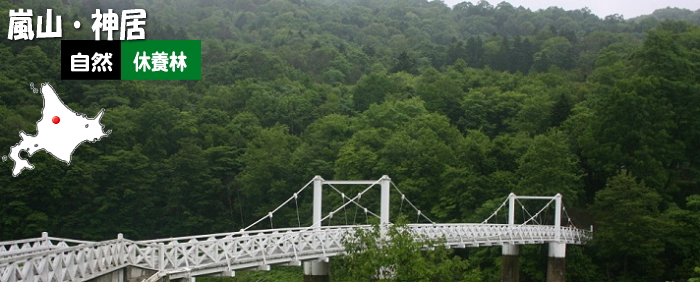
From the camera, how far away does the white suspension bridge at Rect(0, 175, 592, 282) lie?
17.1 metres

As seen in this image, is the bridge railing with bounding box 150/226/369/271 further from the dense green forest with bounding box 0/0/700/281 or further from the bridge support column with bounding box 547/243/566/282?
the bridge support column with bounding box 547/243/566/282

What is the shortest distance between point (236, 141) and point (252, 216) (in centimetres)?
630

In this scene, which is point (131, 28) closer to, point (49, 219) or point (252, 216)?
point (49, 219)

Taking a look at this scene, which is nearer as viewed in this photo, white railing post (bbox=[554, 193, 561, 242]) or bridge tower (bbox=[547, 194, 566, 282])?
bridge tower (bbox=[547, 194, 566, 282])

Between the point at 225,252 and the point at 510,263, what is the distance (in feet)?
64.9

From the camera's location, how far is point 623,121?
4606 centimetres

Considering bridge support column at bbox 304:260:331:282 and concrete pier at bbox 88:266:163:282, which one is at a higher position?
concrete pier at bbox 88:266:163:282

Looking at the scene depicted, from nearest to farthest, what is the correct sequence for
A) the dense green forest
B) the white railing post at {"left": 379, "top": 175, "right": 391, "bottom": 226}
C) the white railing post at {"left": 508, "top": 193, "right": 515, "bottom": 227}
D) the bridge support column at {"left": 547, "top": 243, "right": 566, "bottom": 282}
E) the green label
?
the green label → the white railing post at {"left": 379, "top": 175, "right": 391, "bottom": 226} → the bridge support column at {"left": 547, "top": 243, "right": 566, "bottom": 282} → the white railing post at {"left": 508, "top": 193, "right": 515, "bottom": 227} → the dense green forest

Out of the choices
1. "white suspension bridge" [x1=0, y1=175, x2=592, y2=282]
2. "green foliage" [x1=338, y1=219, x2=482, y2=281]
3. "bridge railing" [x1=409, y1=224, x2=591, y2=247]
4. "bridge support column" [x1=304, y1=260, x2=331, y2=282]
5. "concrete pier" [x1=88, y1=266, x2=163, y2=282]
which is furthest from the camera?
"bridge railing" [x1=409, y1=224, x2=591, y2=247]

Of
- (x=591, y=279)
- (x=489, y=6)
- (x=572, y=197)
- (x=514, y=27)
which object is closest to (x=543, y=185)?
(x=572, y=197)

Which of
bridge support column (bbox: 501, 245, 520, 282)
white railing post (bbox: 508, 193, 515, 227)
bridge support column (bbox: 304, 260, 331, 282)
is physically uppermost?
white railing post (bbox: 508, 193, 515, 227)

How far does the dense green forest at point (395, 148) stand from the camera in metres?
42.9

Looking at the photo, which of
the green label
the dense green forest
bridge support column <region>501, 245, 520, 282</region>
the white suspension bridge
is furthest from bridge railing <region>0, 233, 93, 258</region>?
bridge support column <region>501, 245, 520, 282</region>

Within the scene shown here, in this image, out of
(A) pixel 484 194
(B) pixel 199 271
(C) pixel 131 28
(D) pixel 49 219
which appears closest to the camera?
(B) pixel 199 271
